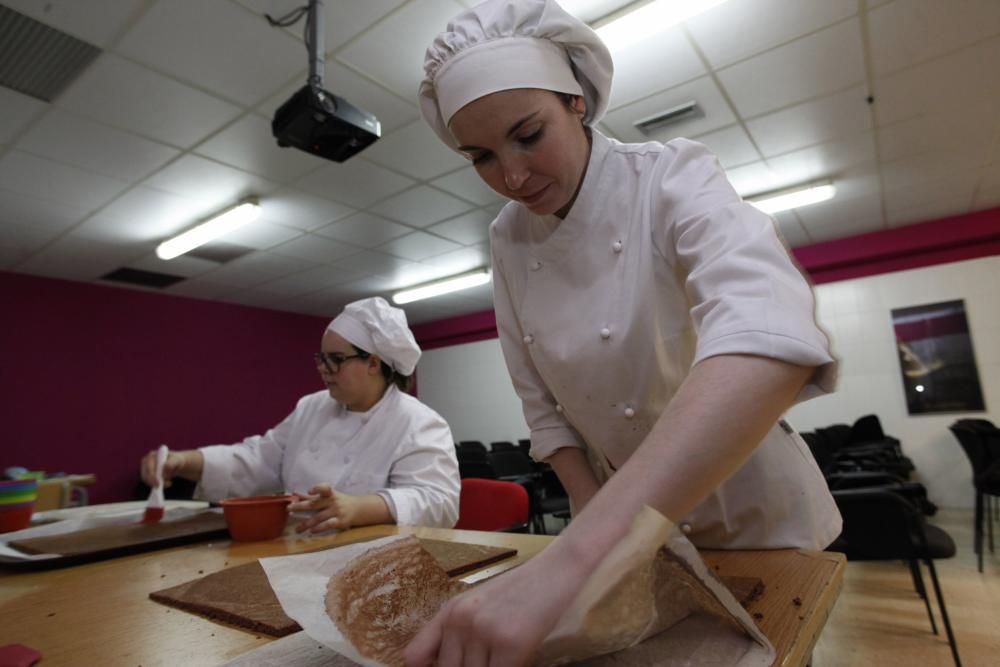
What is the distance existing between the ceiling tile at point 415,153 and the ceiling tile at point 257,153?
471mm

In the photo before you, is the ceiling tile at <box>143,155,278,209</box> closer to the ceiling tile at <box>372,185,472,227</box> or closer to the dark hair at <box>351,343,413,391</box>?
the ceiling tile at <box>372,185,472,227</box>

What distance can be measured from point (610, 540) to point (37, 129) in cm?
442

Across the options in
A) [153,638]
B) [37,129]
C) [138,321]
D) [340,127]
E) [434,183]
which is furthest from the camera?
[138,321]

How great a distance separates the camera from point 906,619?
2.85 m

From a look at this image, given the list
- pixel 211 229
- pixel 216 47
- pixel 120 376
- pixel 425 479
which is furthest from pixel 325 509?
pixel 120 376

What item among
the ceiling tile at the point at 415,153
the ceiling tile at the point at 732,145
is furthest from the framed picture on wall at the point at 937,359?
the ceiling tile at the point at 415,153

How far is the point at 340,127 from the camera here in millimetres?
2604

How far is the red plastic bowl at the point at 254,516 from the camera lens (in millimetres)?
1257

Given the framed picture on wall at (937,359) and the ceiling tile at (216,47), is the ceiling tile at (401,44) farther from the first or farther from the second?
the framed picture on wall at (937,359)

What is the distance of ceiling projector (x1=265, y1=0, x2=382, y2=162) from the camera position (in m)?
2.52

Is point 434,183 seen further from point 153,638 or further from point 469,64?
point 153,638

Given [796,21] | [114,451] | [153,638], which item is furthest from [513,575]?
[114,451]

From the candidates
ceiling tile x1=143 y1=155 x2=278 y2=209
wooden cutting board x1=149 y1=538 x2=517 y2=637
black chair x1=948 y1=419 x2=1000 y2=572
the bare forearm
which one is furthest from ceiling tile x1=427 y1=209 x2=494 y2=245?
the bare forearm

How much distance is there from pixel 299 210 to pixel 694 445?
491 centimetres
